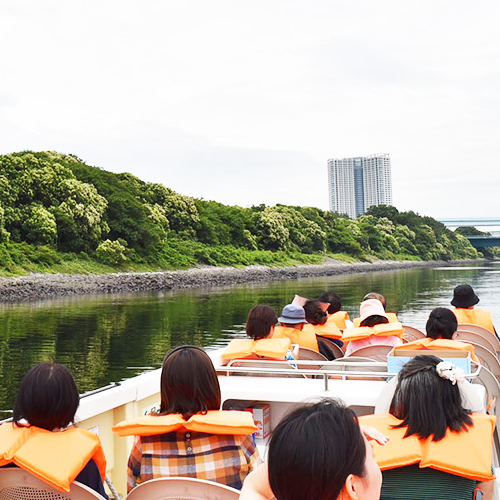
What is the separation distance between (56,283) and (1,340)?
1819cm

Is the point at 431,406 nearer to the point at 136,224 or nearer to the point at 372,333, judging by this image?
the point at 372,333

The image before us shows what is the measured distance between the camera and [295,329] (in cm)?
544

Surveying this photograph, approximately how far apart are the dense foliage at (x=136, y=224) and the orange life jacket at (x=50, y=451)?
105 feet

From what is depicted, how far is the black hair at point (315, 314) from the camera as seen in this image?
597 cm

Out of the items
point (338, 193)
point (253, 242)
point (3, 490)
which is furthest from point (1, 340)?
point (338, 193)

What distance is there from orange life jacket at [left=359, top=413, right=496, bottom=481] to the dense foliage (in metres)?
32.7

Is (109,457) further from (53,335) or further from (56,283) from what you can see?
(56,283)

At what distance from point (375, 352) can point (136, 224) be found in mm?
40192

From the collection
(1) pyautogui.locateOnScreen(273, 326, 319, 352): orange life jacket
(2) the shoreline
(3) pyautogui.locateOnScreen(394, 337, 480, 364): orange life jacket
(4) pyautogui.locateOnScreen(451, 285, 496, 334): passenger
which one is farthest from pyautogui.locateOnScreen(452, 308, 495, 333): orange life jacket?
(2) the shoreline

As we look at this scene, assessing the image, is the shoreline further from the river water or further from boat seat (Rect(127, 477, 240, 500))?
boat seat (Rect(127, 477, 240, 500))

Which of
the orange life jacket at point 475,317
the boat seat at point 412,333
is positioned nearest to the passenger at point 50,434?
the orange life jacket at point 475,317

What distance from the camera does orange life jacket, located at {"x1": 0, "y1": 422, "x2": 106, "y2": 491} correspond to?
2.05 m

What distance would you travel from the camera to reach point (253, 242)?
197 feet

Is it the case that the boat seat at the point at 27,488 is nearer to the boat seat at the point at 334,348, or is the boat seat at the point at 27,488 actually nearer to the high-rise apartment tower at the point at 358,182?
the boat seat at the point at 334,348
